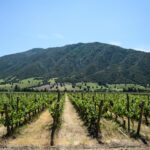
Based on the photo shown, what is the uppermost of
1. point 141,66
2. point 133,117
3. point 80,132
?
point 141,66

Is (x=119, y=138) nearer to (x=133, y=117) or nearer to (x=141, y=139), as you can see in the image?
(x=141, y=139)

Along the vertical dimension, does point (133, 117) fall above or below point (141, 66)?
below

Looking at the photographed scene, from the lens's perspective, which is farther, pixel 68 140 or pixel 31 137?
pixel 31 137

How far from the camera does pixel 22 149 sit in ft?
28.3

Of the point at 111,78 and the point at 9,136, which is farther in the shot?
the point at 111,78

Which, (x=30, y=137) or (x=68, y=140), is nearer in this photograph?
(x=68, y=140)

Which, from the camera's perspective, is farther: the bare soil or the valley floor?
the bare soil

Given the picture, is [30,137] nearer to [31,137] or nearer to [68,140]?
A: [31,137]

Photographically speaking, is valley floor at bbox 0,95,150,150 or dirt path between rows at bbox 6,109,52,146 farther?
dirt path between rows at bbox 6,109,52,146

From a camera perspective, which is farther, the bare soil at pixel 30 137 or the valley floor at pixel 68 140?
the bare soil at pixel 30 137

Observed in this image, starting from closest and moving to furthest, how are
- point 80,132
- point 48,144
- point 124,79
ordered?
point 48,144, point 80,132, point 124,79

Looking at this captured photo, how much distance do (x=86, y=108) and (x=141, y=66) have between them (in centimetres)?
20642

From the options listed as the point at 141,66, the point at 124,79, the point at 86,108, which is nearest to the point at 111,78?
the point at 124,79

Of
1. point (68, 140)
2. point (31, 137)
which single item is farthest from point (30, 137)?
point (68, 140)
